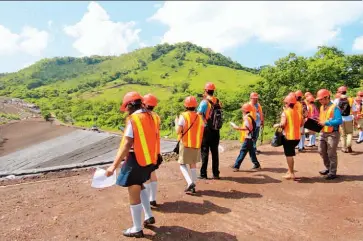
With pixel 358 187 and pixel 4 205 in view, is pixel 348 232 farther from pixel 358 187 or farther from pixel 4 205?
pixel 4 205

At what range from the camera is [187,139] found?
6.77m

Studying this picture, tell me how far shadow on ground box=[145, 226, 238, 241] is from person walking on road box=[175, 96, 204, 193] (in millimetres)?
1674

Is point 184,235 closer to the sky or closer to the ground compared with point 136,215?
closer to the ground

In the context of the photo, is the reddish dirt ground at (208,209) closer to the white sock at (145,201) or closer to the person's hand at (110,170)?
the white sock at (145,201)

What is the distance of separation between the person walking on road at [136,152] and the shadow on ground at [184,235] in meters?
0.31

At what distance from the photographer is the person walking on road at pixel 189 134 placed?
6695mm

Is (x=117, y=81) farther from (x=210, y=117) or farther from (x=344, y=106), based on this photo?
(x=210, y=117)

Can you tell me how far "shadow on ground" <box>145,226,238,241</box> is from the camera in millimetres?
5047

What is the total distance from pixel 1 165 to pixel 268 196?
55.9 ft

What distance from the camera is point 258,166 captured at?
9391 mm

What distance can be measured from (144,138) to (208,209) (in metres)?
2.26

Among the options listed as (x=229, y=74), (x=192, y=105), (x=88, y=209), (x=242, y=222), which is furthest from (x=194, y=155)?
(x=229, y=74)

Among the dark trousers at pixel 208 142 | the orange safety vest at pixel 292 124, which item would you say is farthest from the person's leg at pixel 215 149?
the orange safety vest at pixel 292 124

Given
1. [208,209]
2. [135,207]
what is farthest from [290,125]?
[135,207]
